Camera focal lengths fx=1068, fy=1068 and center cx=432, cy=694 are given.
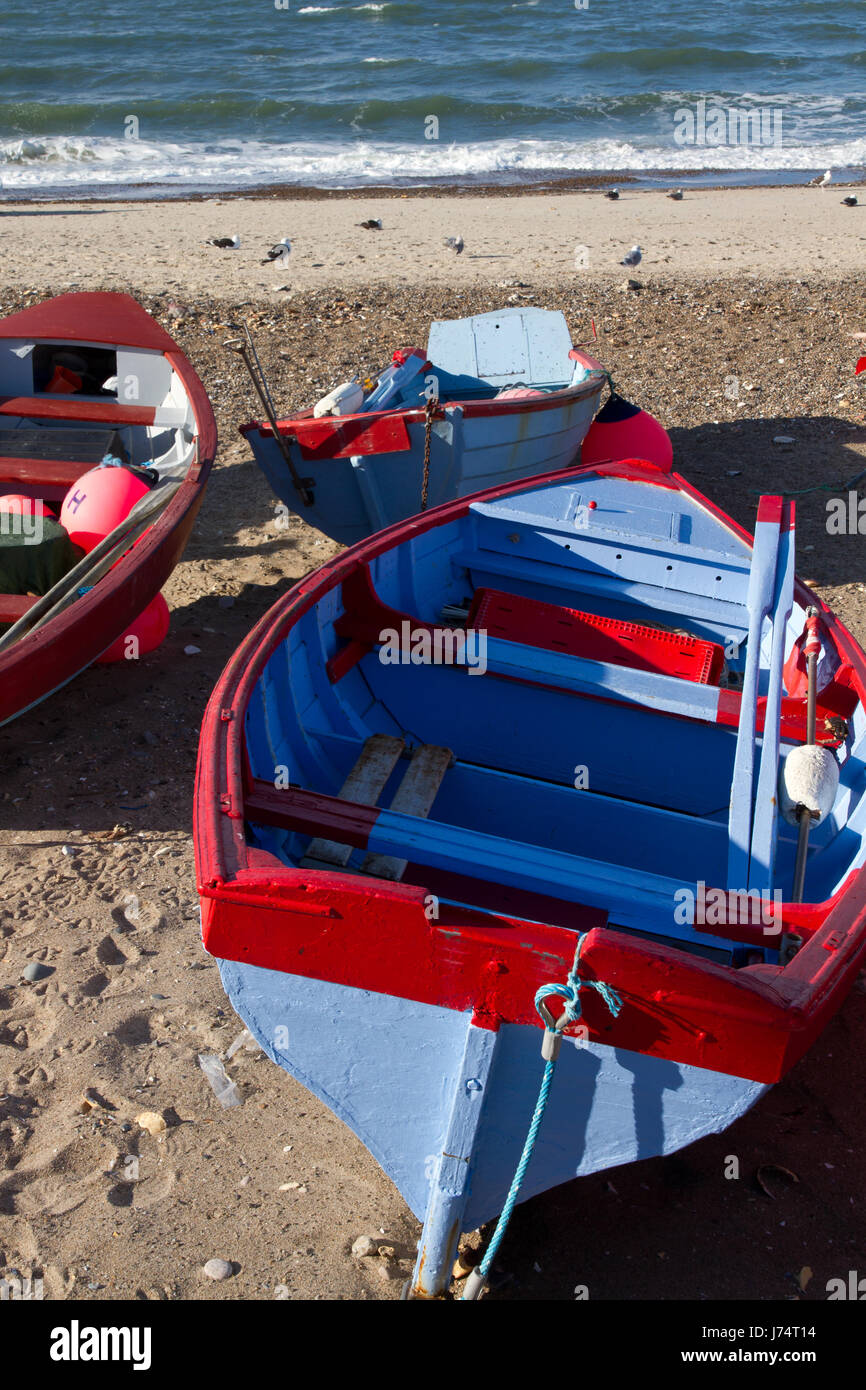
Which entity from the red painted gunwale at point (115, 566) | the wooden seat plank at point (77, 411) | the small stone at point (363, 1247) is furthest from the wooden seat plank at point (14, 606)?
the small stone at point (363, 1247)

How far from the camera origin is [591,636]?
526 cm

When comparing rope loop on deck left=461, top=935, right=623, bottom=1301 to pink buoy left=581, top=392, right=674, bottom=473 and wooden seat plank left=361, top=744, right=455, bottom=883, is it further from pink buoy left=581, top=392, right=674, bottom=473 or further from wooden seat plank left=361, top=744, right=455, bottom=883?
pink buoy left=581, top=392, right=674, bottom=473

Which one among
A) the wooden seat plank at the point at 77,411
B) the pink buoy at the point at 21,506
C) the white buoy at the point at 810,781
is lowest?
the white buoy at the point at 810,781

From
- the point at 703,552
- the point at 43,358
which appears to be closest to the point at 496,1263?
the point at 703,552

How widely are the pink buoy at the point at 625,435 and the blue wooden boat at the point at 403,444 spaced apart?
0.74 ft

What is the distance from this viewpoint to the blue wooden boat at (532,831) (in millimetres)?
2799

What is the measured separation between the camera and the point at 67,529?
19.3 feet

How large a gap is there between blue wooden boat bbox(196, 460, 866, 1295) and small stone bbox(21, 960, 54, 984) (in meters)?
1.15

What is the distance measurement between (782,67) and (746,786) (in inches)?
1201

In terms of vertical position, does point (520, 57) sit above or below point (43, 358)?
above

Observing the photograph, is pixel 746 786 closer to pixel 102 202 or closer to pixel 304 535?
pixel 304 535

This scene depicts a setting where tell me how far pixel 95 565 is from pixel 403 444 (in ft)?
7.05

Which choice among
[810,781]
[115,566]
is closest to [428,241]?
[115,566]

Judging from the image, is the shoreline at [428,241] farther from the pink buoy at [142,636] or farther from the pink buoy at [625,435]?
the pink buoy at [142,636]
